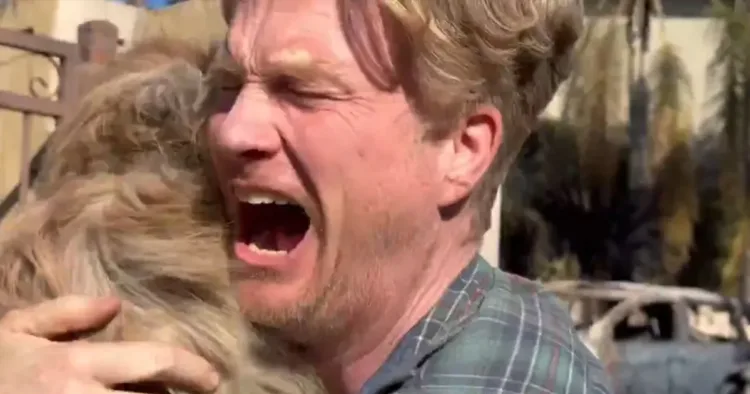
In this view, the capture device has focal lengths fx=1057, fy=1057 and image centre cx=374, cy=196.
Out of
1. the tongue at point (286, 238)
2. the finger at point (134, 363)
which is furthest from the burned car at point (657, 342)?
the finger at point (134, 363)

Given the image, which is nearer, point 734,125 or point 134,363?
point 134,363

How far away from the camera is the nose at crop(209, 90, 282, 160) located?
0.75 m

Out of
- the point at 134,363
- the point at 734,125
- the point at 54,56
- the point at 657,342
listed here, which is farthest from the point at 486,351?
the point at 734,125

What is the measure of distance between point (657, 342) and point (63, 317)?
1392mm

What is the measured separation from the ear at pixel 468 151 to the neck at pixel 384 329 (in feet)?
0.14

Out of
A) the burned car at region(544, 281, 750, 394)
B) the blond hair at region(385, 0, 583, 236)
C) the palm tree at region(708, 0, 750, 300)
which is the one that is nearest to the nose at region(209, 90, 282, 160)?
A: the blond hair at region(385, 0, 583, 236)

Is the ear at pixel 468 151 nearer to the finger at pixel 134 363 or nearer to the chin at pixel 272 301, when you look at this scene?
the chin at pixel 272 301

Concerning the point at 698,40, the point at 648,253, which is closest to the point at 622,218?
the point at 648,253

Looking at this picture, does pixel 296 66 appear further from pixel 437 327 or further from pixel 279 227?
pixel 437 327

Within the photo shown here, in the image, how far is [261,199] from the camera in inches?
30.7

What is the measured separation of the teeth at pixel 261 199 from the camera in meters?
0.78

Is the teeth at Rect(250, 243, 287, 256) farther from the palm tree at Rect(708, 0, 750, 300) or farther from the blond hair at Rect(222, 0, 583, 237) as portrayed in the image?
the palm tree at Rect(708, 0, 750, 300)

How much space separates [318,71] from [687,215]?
219 cm

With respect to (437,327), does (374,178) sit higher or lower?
higher
